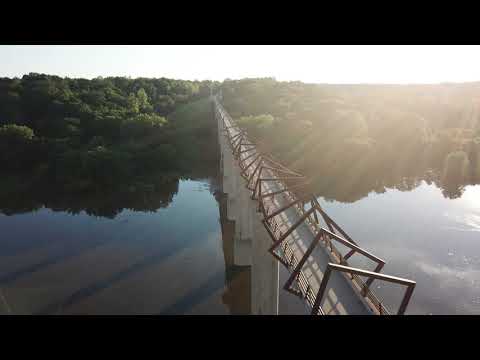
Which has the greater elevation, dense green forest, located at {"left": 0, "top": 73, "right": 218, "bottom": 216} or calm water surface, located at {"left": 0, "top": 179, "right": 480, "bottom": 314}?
dense green forest, located at {"left": 0, "top": 73, "right": 218, "bottom": 216}

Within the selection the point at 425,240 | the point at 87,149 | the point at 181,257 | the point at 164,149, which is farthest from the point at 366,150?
the point at 87,149

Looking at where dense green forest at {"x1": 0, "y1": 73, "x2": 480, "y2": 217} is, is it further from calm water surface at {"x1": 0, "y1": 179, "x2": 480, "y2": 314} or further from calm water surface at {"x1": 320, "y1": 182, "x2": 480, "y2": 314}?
calm water surface at {"x1": 0, "y1": 179, "x2": 480, "y2": 314}

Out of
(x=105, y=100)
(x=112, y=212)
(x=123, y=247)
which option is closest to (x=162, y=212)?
(x=112, y=212)

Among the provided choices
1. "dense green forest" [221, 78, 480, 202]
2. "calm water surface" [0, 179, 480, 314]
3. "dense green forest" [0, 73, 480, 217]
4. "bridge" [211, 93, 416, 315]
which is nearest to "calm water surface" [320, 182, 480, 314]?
"calm water surface" [0, 179, 480, 314]

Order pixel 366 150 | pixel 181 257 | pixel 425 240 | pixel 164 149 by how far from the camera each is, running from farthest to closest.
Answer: pixel 164 149
pixel 366 150
pixel 425 240
pixel 181 257

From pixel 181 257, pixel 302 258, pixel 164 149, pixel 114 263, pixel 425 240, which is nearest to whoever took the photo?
pixel 302 258

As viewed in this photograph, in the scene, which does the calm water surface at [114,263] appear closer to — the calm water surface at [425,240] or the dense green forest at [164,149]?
the dense green forest at [164,149]

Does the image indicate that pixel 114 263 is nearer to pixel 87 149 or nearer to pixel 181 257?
pixel 181 257
